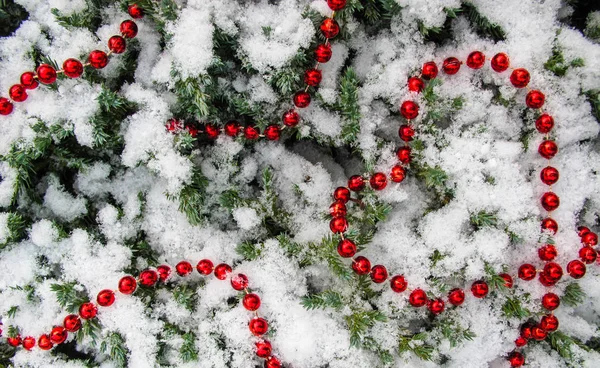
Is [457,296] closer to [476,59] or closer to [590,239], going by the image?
[590,239]

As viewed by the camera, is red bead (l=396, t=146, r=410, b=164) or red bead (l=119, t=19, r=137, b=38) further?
red bead (l=396, t=146, r=410, b=164)

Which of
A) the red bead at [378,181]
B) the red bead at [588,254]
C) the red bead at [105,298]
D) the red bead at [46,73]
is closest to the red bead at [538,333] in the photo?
the red bead at [588,254]

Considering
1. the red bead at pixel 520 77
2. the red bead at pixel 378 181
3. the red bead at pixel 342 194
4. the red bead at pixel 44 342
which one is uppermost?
the red bead at pixel 520 77

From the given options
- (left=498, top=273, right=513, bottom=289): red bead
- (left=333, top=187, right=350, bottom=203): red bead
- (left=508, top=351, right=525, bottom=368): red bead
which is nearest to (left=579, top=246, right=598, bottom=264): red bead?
(left=498, top=273, right=513, bottom=289): red bead

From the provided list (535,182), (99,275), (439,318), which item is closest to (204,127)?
(99,275)

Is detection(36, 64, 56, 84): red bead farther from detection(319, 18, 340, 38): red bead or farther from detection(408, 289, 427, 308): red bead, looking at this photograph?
detection(408, 289, 427, 308): red bead

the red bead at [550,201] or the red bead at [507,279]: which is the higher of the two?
the red bead at [550,201]

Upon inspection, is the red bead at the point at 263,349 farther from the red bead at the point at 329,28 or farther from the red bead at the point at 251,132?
the red bead at the point at 329,28
